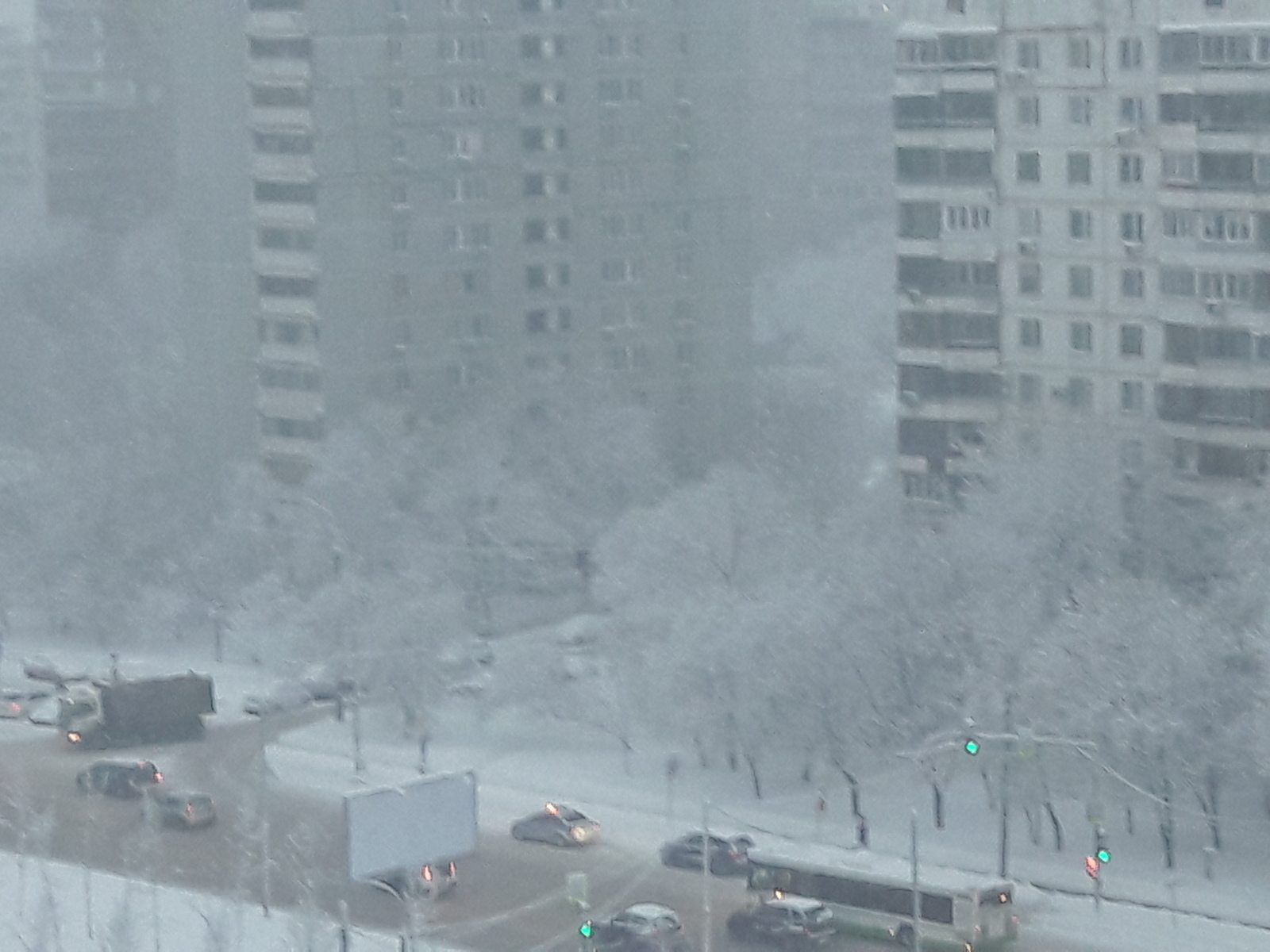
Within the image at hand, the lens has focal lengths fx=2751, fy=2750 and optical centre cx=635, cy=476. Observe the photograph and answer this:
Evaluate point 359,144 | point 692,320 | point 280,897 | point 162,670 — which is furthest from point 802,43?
point 280,897

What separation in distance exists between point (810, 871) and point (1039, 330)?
62.1 feet

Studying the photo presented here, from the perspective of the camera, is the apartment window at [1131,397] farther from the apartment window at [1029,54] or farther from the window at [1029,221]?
the apartment window at [1029,54]

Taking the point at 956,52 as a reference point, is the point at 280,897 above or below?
below

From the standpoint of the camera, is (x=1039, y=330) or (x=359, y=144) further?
(x=359, y=144)

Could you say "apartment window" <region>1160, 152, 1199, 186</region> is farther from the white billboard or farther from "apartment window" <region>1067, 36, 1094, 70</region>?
the white billboard

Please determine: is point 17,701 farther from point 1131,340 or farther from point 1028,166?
point 1131,340

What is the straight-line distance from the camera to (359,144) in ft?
246

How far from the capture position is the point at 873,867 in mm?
44250

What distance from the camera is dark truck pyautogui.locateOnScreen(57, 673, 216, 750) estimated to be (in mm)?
59906

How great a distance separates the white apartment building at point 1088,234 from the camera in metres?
55.8

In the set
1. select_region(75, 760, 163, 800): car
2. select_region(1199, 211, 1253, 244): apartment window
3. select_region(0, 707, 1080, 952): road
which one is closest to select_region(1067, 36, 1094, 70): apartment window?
select_region(1199, 211, 1253, 244): apartment window

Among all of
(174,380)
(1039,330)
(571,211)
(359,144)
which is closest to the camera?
(1039,330)

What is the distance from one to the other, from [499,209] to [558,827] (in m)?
31.8

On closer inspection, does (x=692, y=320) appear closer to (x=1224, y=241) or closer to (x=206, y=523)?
(x=206, y=523)
